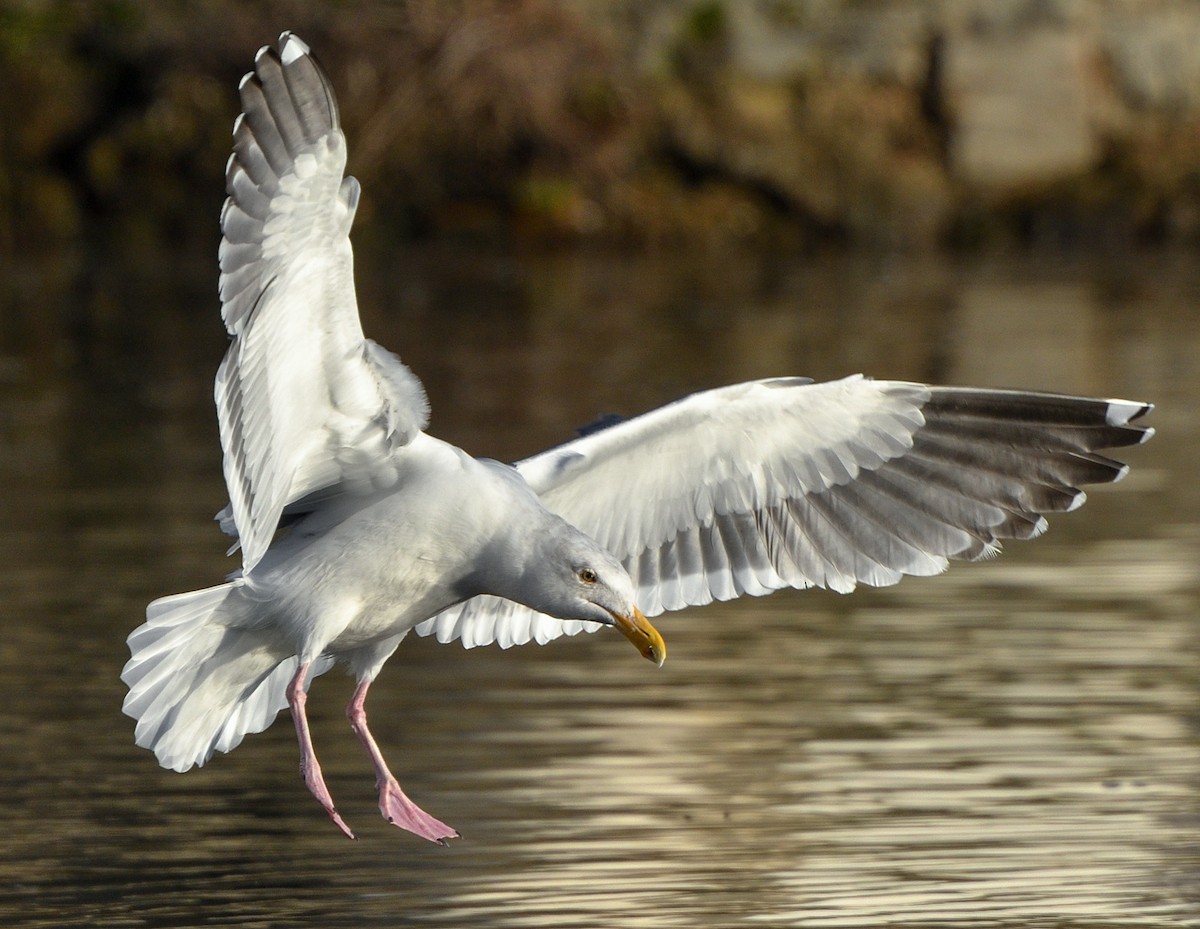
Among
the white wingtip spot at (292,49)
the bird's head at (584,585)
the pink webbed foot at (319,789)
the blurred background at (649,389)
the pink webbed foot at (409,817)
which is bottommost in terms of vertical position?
the blurred background at (649,389)

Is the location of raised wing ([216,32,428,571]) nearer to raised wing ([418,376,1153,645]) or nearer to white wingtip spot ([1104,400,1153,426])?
raised wing ([418,376,1153,645])

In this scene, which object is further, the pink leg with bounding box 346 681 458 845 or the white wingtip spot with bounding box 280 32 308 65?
the pink leg with bounding box 346 681 458 845

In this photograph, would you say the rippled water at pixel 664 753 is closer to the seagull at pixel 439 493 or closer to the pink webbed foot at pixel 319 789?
the pink webbed foot at pixel 319 789

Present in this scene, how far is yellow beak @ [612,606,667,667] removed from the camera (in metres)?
5.30

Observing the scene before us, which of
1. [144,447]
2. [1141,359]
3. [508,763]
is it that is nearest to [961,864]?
[508,763]

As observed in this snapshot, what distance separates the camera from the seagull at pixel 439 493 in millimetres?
4961

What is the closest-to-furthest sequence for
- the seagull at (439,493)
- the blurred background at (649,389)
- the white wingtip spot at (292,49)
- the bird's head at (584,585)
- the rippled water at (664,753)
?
the white wingtip spot at (292,49), the seagull at (439,493), the rippled water at (664,753), the bird's head at (584,585), the blurred background at (649,389)

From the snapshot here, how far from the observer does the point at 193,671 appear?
219 inches

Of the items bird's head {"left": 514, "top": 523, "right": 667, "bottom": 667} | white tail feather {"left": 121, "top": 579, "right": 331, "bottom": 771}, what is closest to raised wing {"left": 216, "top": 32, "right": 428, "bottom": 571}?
white tail feather {"left": 121, "top": 579, "right": 331, "bottom": 771}

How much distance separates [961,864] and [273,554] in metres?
1.85

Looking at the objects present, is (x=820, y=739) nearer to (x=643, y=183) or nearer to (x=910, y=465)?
(x=910, y=465)

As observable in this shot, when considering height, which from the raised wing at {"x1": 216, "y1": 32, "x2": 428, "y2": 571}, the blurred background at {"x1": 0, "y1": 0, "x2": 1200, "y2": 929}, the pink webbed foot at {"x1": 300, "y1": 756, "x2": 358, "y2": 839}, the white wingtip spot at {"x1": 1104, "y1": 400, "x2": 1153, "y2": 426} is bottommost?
the blurred background at {"x1": 0, "y1": 0, "x2": 1200, "y2": 929}

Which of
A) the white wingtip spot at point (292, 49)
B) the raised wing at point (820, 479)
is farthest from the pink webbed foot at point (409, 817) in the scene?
the white wingtip spot at point (292, 49)

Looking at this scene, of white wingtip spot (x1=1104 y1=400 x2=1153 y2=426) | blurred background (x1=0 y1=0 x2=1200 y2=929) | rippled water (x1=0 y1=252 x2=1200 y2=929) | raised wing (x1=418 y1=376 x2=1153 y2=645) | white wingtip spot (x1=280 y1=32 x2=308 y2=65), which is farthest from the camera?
raised wing (x1=418 y1=376 x2=1153 y2=645)
